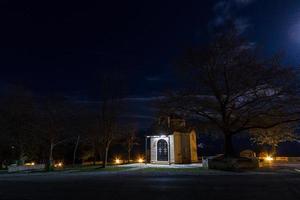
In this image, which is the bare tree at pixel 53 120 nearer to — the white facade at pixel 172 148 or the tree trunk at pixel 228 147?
the white facade at pixel 172 148

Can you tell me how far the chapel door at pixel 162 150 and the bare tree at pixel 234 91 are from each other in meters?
9.40

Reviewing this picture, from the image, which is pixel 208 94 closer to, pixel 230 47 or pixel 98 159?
pixel 230 47

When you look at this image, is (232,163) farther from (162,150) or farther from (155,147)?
(155,147)

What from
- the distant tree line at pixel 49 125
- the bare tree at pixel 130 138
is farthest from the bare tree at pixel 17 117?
the bare tree at pixel 130 138

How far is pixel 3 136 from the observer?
131 ft

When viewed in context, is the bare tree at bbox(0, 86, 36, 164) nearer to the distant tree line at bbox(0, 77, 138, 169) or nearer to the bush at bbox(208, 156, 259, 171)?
the distant tree line at bbox(0, 77, 138, 169)

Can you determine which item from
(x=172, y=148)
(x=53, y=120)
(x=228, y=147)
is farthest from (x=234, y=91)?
(x=53, y=120)

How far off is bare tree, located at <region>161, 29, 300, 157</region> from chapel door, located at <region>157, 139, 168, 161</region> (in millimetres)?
9399

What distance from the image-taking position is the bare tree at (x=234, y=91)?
2836cm

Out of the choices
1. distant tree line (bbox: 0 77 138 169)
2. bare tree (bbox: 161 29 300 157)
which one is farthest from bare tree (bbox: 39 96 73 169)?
bare tree (bbox: 161 29 300 157)

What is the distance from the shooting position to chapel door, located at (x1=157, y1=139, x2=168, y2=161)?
131ft

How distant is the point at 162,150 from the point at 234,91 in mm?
14391

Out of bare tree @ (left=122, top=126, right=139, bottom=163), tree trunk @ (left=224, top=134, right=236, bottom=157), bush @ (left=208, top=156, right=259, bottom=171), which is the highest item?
bare tree @ (left=122, top=126, right=139, bottom=163)

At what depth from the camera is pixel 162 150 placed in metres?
40.1
